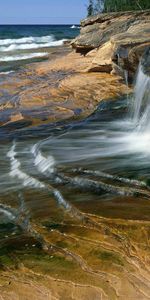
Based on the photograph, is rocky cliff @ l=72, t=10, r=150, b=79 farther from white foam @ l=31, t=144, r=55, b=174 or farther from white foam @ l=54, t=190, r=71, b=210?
white foam @ l=54, t=190, r=71, b=210

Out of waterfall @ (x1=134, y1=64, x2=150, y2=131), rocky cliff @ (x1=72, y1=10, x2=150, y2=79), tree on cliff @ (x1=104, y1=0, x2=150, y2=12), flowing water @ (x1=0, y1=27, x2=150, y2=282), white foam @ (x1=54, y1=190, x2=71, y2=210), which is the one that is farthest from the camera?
tree on cliff @ (x1=104, y1=0, x2=150, y2=12)

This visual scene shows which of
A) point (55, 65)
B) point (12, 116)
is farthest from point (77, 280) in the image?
point (55, 65)

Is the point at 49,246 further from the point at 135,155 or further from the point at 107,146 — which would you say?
the point at 107,146

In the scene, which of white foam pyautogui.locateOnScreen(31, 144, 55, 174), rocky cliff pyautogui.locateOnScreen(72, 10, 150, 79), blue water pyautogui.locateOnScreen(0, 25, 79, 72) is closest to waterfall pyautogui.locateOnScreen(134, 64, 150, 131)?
rocky cliff pyautogui.locateOnScreen(72, 10, 150, 79)

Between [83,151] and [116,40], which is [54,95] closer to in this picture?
[116,40]

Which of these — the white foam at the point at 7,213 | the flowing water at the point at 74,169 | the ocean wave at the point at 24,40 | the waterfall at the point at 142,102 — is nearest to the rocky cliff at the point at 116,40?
the waterfall at the point at 142,102

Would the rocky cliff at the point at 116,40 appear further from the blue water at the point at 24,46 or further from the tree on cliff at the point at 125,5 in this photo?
the blue water at the point at 24,46
